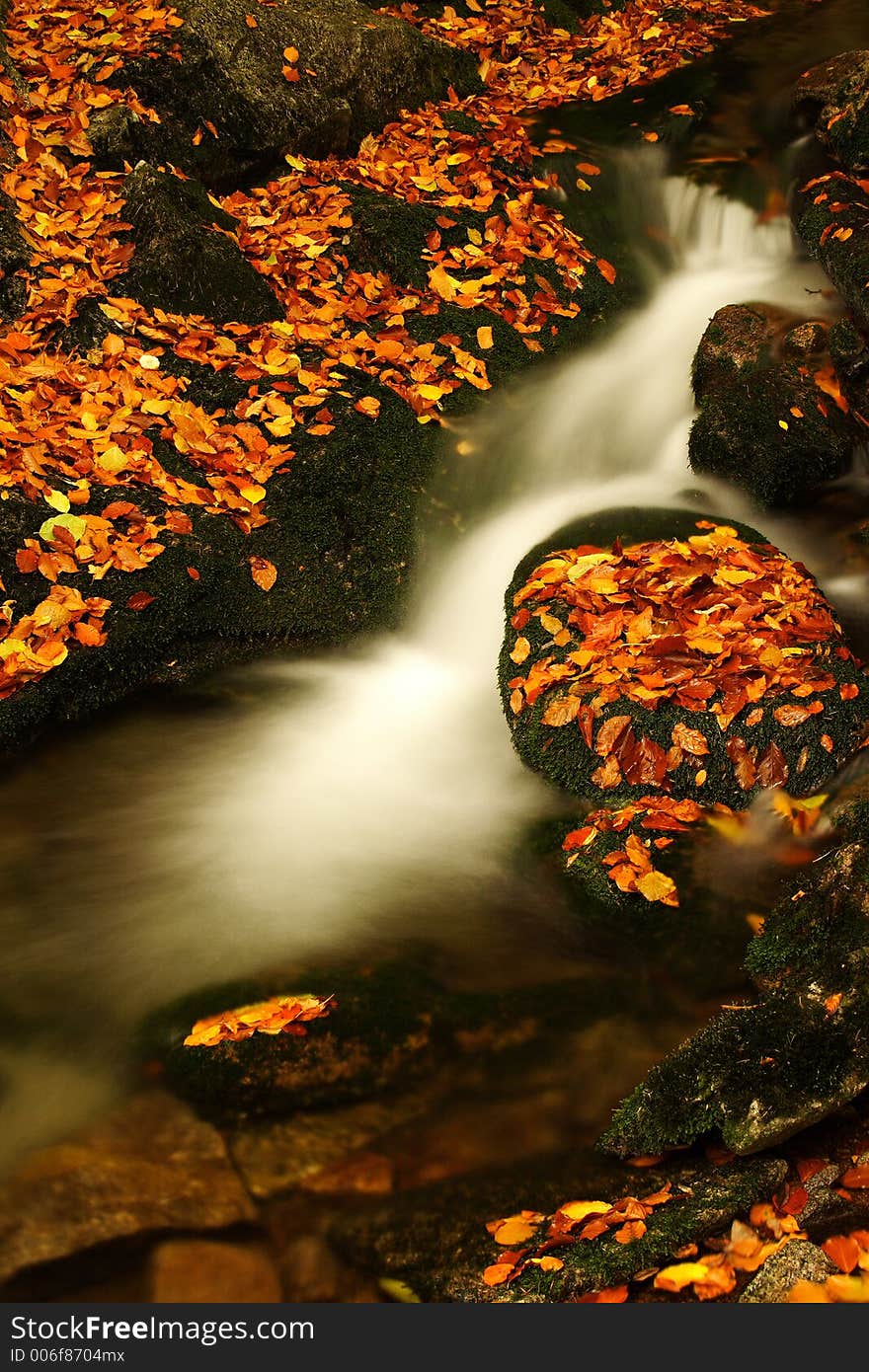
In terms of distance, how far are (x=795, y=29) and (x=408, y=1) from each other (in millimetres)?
3362

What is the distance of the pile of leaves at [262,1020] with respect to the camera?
3584 millimetres

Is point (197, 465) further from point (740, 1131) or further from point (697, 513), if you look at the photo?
point (740, 1131)

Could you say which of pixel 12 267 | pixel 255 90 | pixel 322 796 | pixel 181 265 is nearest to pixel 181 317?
pixel 181 265

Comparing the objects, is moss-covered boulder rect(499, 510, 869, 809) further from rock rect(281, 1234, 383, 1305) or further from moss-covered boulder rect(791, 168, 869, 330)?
rock rect(281, 1234, 383, 1305)

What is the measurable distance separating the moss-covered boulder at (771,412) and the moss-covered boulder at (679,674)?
938 millimetres

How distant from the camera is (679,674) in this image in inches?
183

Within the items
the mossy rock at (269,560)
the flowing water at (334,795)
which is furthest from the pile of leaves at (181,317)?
the flowing water at (334,795)

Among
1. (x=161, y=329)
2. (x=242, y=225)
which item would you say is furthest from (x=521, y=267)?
(x=161, y=329)

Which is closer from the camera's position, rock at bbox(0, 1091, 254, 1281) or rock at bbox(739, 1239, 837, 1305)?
rock at bbox(739, 1239, 837, 1305)

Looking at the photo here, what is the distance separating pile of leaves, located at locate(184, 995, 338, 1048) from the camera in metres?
3.58

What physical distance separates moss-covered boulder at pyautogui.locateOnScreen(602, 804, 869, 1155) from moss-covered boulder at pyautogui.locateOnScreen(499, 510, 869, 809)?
0.96m

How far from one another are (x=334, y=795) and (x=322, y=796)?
2.2 inches

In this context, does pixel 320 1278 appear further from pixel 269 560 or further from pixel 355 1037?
pixel 269 560

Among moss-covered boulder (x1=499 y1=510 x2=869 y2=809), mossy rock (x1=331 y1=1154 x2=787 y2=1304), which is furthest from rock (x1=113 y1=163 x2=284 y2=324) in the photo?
mossy rock (x1=331 y1=1154 x2=787 y2=1304)
